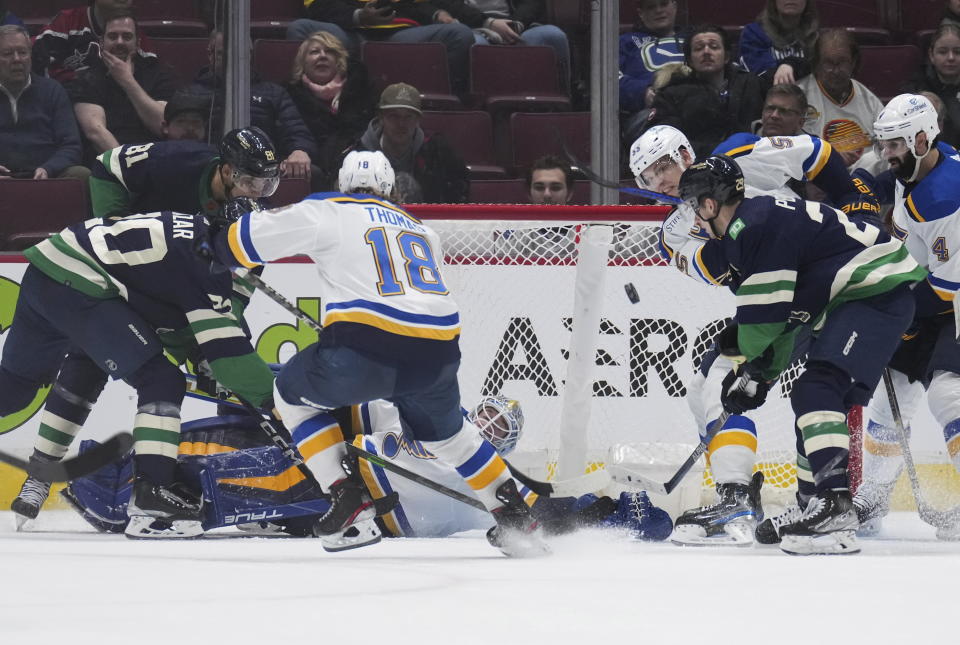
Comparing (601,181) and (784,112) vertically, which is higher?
(784,112)

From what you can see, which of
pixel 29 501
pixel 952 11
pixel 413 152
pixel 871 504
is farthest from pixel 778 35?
pixel 29 501

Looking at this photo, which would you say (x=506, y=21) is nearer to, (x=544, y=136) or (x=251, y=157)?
(x=544, y=136)

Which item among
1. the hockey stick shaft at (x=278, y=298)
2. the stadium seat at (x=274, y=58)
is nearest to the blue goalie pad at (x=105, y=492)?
the hockey stick shaft at (x=278, y=298)

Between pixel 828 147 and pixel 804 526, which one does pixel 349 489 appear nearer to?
pixel 804 526

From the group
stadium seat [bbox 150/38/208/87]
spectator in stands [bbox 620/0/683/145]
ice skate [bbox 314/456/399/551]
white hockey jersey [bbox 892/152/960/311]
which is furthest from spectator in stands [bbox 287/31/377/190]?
white hockey jersey [bbox 892/152/960/311]

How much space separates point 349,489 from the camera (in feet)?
9.38

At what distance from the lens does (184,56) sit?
4461mm

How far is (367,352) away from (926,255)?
1750mm

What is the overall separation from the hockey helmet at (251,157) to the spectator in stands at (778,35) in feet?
6.99

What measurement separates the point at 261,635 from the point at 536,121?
3.48 m

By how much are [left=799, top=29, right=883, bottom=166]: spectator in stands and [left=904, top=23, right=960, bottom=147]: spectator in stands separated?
0.28 m

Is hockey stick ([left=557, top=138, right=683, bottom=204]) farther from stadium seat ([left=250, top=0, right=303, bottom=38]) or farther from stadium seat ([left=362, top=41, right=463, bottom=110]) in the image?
stadium seat ([left=250, top=0, right=303, bottom=38])

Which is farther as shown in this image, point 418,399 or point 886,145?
point 886,145

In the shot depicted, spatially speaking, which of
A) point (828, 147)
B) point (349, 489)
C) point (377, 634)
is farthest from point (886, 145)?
point (377, 634)
